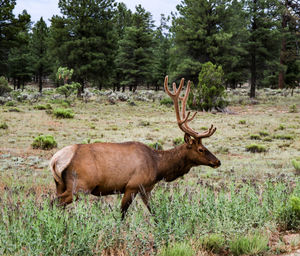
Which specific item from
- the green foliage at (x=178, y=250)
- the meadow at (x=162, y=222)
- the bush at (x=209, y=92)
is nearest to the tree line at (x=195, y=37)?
the bush at (x=209, y=92)

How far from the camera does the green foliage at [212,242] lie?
3.50 m

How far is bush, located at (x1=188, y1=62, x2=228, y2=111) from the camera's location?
2467 cm

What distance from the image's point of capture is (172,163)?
15.6ft

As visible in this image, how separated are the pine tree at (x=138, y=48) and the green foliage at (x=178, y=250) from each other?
133 ft

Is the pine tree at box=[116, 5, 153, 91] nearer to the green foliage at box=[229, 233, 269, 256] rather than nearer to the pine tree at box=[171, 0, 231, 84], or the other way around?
the pine tree at box=[171, 0, 231, 84]

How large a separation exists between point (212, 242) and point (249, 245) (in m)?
0.40

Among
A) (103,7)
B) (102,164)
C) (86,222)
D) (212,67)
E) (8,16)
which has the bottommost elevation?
(86,222)

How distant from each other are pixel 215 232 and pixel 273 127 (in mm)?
15257

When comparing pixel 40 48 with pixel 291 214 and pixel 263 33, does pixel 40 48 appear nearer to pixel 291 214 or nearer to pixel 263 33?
pixel 263 33

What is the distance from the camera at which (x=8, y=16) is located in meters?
23.6

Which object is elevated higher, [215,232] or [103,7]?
[103,7]

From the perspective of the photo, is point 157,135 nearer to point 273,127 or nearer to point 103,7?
point 273,127

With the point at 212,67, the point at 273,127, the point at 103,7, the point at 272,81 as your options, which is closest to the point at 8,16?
the point at 103,7

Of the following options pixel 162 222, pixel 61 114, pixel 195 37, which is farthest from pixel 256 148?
pixel 195 37
